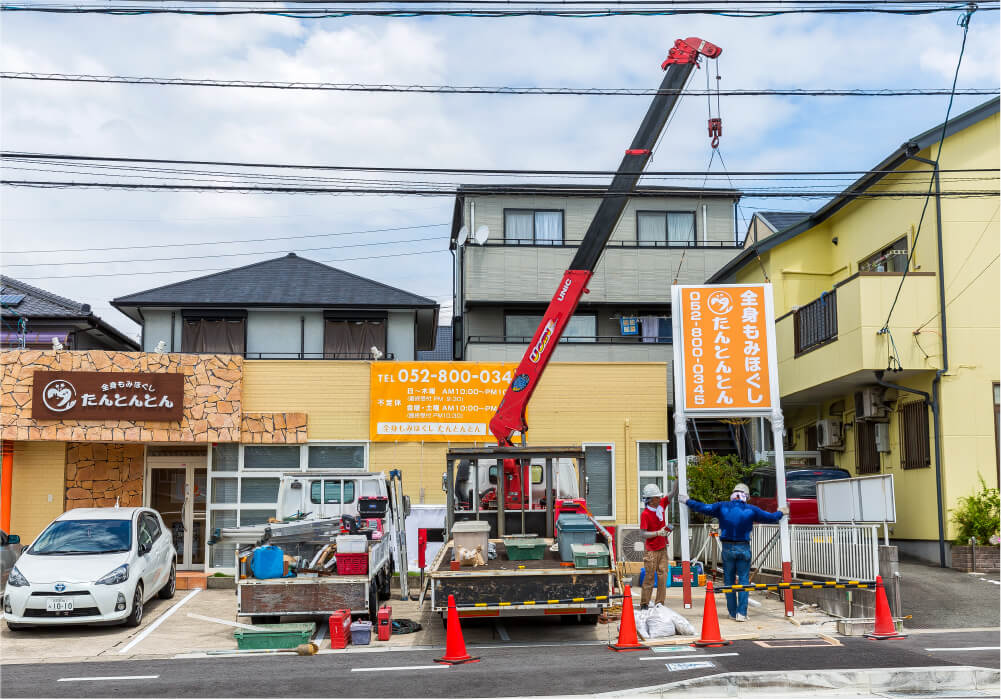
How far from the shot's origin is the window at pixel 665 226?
98.5 feet

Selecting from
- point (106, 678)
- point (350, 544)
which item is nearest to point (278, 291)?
point (350, 544)

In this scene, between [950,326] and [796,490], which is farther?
[796,490]

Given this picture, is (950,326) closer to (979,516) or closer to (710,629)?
(979,516)

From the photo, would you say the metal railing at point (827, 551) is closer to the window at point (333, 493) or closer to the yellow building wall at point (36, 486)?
the window at point (333, 493)

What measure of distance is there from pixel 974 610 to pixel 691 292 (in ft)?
20.5

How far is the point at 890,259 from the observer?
75.3 feet

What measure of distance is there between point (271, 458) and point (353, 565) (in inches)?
315

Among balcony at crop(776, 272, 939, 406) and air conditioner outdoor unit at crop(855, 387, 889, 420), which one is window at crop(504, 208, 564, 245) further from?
air conditioner outdoor unit at crop(855, 387, 889, 420)

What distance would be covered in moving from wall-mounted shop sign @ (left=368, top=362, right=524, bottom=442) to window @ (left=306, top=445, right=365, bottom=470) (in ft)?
1.59

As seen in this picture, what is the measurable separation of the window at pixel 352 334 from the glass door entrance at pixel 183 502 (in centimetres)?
514

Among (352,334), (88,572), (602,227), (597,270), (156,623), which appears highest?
(597,270)

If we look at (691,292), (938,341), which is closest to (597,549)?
(691,292)

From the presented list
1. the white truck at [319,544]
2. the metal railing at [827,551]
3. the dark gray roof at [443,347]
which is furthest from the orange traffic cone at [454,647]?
the dark gray roof at [443,347]

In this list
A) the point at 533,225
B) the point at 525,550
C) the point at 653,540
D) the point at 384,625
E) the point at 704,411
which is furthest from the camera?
the point at 533,225
